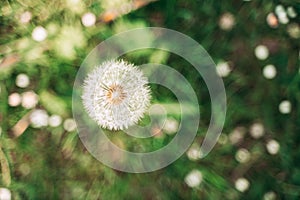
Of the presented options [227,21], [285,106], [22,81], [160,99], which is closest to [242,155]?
[285,106]

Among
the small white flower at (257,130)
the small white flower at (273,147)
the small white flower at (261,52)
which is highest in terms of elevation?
the small white flower at (261,52)

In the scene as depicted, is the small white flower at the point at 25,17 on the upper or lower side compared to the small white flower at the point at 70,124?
upper

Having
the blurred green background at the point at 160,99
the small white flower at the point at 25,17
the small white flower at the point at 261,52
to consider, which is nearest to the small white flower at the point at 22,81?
the blurred green background at the point at 160,99

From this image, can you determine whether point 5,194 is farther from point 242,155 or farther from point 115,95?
point 242,155

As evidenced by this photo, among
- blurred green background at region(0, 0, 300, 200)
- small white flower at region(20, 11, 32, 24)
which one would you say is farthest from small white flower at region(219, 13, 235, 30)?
small white flower at region(20, 11, 32, 24)

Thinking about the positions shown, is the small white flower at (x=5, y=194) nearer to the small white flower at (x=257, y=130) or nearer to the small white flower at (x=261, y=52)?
the small white flower at (x=257, y=130)

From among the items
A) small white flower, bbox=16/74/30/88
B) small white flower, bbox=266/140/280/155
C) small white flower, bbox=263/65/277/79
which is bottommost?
small white flower, bbox=266/140/280/155

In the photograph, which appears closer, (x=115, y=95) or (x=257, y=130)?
(x=115, y=95)

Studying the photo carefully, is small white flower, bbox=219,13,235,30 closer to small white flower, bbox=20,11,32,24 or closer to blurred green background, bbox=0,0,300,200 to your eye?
blurred green background, bbox=0,0,300,200
